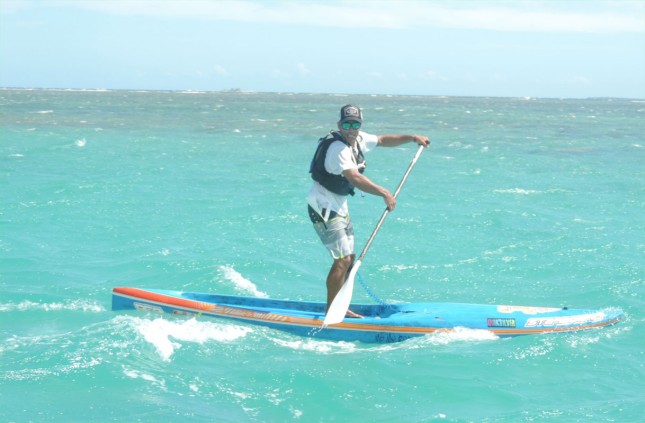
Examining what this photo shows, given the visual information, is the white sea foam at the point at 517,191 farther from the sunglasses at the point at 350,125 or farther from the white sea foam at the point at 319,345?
the sunglasses at the point at 350,125

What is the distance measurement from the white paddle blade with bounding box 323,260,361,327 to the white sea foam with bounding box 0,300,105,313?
2858 millimetres

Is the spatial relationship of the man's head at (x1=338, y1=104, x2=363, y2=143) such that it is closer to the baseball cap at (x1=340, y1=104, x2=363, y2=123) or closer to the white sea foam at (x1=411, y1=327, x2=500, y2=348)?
the baseball cap at (x1=340, y1=104, x2=363, y2=123)

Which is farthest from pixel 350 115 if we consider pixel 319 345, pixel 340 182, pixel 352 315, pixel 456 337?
pixel 456 337

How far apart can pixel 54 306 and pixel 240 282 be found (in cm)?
255

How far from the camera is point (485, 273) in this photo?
38.1ft

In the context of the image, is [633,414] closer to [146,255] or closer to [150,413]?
[150,413]

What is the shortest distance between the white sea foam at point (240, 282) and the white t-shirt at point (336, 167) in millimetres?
2777

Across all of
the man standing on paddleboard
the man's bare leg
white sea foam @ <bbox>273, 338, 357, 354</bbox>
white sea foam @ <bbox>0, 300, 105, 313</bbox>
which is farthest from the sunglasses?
white sea foam @ <bbox>0, 300, 105, 313</bbox>

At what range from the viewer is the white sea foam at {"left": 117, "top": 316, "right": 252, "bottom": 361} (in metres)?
7.89

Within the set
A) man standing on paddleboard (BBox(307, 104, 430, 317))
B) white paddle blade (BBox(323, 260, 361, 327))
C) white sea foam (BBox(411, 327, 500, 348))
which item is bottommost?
white sea foam (BBox(411, 327, 500, 348))

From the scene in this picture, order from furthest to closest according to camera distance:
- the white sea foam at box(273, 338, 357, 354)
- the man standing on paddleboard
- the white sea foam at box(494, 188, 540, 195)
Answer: the white sea foam at box(494, 188, 540, 195) < the white sea foam at box(273, 338, 357, 354) < the man standing on paddleboard

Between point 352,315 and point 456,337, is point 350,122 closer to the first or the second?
point 352,315

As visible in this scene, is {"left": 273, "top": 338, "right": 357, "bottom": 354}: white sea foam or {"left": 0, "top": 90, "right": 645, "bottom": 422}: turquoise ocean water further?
{"left": 273, "top": 338, "right": 357, "bottom": 354}: white sea foam

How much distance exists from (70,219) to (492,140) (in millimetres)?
27993
